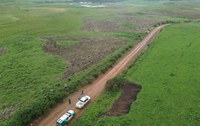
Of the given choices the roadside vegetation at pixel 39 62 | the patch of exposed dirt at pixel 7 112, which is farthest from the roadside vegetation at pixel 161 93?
the patch of exposed dirt at pixel 7 112

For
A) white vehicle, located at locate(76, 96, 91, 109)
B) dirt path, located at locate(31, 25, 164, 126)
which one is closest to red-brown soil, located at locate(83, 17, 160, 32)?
dirt path, located at locate(31, 25, 164, 126)

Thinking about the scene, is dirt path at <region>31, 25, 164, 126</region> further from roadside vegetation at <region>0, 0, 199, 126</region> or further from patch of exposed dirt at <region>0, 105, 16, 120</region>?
patch of exposed dirt at <region>0, 105, 16, 120</region>

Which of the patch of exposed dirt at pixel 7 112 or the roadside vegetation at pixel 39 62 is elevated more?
the roadside vegetation at pixel 39 62

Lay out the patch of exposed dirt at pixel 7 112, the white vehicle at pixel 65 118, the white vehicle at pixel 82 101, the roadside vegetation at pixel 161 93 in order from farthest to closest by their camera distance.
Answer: the white vehicle at pixel 82 101 < the patch of exposed dirt at pixel 7 112 < the roadside vegetation at pixel 161 93 < the white vehicle at pixel 65 118

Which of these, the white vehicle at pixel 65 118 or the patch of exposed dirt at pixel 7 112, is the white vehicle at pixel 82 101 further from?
the patch of exposed dirt at pixel 7 112

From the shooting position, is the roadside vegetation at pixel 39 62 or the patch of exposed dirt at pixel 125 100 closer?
the patch of exposed dirt at pixel 125 100

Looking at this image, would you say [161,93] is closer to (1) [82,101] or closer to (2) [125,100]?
(2) [125,100]

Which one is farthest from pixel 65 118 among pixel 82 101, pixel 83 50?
pixel 83 50
